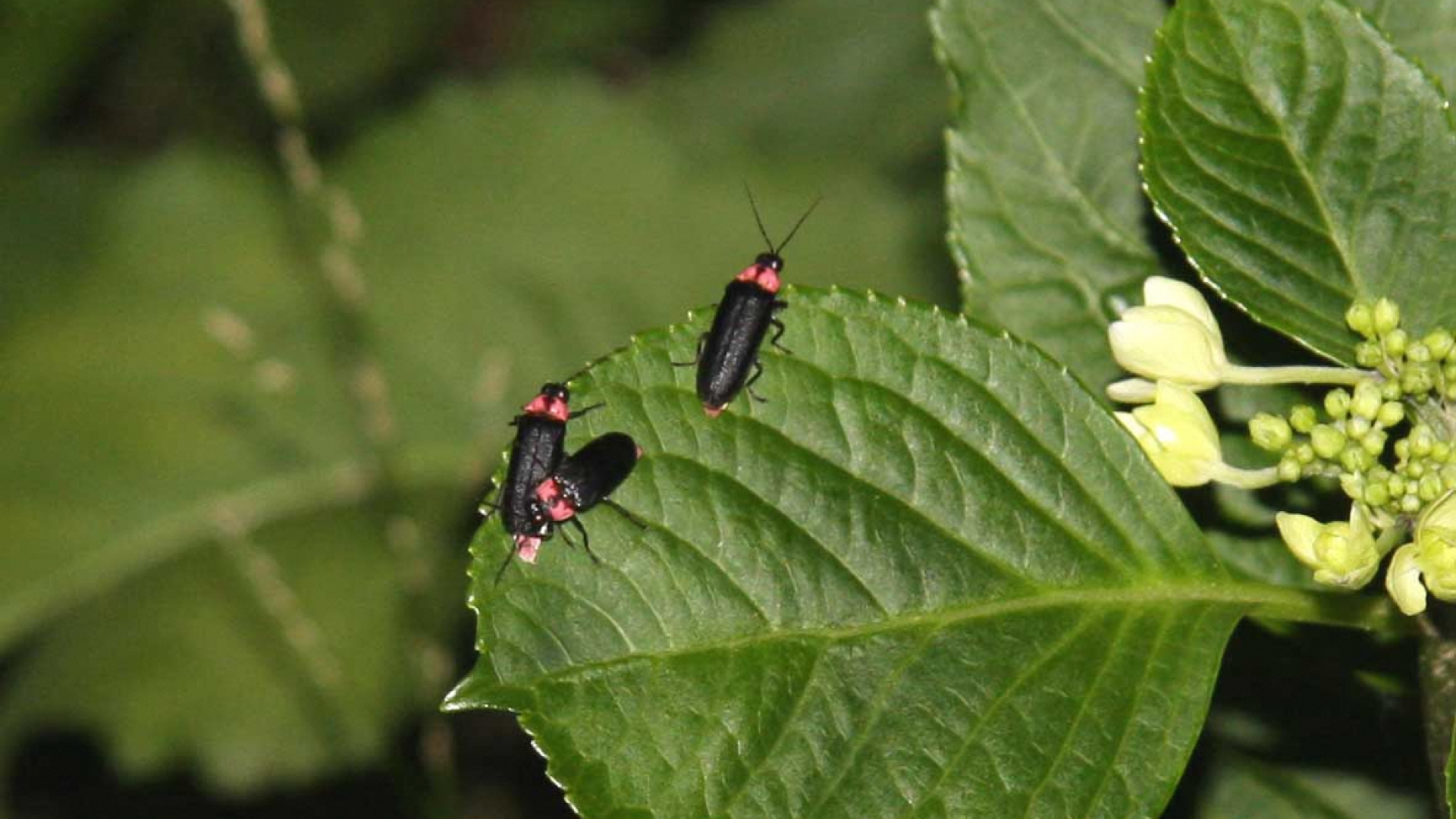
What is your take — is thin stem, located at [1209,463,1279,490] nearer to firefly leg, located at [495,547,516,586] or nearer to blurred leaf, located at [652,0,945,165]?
firefly leg, located at [495,547,516,586]

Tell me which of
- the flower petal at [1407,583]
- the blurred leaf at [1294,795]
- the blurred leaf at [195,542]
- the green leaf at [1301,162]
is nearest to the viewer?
the flower petal at [1407,583]

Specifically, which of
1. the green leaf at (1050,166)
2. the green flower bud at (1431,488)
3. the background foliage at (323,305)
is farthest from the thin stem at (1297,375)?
the background foliage at (323,305)

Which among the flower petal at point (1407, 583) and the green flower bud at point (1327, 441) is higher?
the green flower bud at point (1327, 441)

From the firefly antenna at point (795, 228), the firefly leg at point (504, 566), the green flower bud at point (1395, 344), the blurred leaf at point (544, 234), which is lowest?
the green flower bud at point (1395, 344)

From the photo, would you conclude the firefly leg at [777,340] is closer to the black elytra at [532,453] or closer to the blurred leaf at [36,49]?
the black elytra at [532,453]

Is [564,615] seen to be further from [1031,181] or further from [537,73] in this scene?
[537,73]

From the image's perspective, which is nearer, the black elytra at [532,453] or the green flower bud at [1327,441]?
the green flower bud at [1327,441]

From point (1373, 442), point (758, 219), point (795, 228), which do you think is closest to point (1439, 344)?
point (1373, 442)

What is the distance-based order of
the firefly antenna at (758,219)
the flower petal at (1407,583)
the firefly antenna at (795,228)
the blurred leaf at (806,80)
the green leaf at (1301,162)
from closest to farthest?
the flower petal at (1407,583)
the green leaf at (1301,162)
the firefly antenna at (758,219)
the firefly antenna at (795,228)
the blurred leaf at (806,80)
